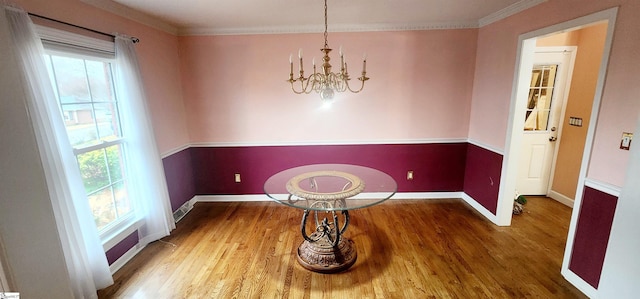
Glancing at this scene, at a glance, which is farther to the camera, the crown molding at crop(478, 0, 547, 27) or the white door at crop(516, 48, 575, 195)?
the white door at crop(516, 48, 575, 195)

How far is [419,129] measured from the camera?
3.58 m

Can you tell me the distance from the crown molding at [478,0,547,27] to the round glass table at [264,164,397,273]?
6.90 feet

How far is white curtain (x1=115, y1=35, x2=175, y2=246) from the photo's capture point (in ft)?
7.79

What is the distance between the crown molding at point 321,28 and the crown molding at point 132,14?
0.88ft

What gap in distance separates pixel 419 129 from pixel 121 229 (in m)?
3.57

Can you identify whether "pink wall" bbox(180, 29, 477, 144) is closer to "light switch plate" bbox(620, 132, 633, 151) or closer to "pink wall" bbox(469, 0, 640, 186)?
"pink wall" bbox(469, 0, 640, 186)

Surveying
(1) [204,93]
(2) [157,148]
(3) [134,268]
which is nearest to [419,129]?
(1) [204,93]

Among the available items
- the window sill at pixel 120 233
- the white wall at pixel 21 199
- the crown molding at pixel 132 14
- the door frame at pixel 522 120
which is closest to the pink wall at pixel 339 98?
the crown molding at pixel 132 14

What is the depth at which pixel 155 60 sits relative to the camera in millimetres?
2902

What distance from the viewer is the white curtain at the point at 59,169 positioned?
1.55 m

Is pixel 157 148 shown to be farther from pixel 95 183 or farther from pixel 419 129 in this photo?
pixel 419 129

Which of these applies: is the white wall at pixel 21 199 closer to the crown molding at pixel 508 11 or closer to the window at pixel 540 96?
the crown molding at pixel 508 11

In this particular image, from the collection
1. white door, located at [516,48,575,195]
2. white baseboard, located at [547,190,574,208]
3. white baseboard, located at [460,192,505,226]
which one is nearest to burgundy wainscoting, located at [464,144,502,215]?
white baseboard, located at [460,192,505,226]

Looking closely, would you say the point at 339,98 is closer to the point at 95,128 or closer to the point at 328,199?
the point at 328,199
